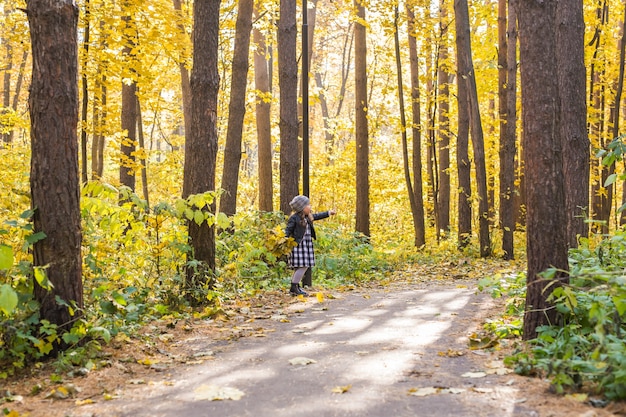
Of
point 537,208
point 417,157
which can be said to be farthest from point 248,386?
point 417,157

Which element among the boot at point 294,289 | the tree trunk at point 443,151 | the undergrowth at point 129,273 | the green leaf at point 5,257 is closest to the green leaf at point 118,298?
the undergrowth at point 129,273

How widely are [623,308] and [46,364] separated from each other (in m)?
4.96

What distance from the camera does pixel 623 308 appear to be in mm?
4598

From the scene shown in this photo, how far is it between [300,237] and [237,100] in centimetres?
613

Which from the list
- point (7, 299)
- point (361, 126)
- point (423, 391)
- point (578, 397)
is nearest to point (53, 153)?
point (7, 299)

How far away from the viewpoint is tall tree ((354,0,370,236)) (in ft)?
63.0

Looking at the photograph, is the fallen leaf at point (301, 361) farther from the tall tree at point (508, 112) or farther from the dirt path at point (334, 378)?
the tall tree at point (508, 112)

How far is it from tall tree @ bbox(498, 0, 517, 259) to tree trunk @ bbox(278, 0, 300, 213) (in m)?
6.32

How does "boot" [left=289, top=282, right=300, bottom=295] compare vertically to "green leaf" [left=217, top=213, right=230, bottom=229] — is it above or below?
below

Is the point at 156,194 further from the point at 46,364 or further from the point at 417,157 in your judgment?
the point at 46,364

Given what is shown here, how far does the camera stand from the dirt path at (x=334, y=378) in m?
4.41

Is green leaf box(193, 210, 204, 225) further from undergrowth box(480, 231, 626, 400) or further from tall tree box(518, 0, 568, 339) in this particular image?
tall tree box(518, 0, 568, 339)

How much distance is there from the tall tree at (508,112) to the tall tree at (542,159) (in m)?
11.1

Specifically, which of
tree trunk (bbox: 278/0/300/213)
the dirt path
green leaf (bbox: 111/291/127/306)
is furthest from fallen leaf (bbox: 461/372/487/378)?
tree trunk (bbox: 278/0/300/213)
